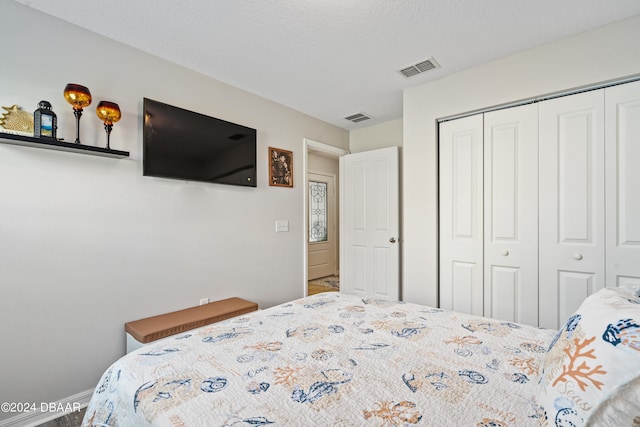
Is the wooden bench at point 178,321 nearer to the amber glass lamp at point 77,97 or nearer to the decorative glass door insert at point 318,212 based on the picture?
the amber glass lamp at point 77,97

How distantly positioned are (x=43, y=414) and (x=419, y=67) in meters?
3.69

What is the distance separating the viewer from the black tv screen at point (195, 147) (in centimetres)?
222

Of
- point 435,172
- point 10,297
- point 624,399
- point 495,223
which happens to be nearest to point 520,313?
point 495,223

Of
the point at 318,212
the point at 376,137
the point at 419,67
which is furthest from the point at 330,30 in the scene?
the point at 318,212

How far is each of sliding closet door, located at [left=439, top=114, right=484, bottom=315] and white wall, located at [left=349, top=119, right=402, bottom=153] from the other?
45.3 inches

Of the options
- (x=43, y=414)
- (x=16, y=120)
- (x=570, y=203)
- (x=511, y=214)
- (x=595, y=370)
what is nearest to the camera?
(x=595, y=370)

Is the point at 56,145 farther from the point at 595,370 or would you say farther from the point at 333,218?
the point at 333,218

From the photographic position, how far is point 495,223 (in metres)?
2.42

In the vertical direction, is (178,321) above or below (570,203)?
below

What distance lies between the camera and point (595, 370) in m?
0.64

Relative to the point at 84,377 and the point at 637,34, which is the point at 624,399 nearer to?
the point at 637,34

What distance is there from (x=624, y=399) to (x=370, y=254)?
3.18m

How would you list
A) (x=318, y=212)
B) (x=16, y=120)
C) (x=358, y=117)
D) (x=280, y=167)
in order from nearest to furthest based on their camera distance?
(x=16, y=120)
(x=280, y=167)
(x=358, y=117)
(x=318, y=212)

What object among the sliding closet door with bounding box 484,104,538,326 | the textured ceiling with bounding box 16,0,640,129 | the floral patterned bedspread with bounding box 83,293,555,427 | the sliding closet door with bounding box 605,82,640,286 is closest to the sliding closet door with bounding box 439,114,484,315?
the sliding closet door with bounding box 484,104,538,326
